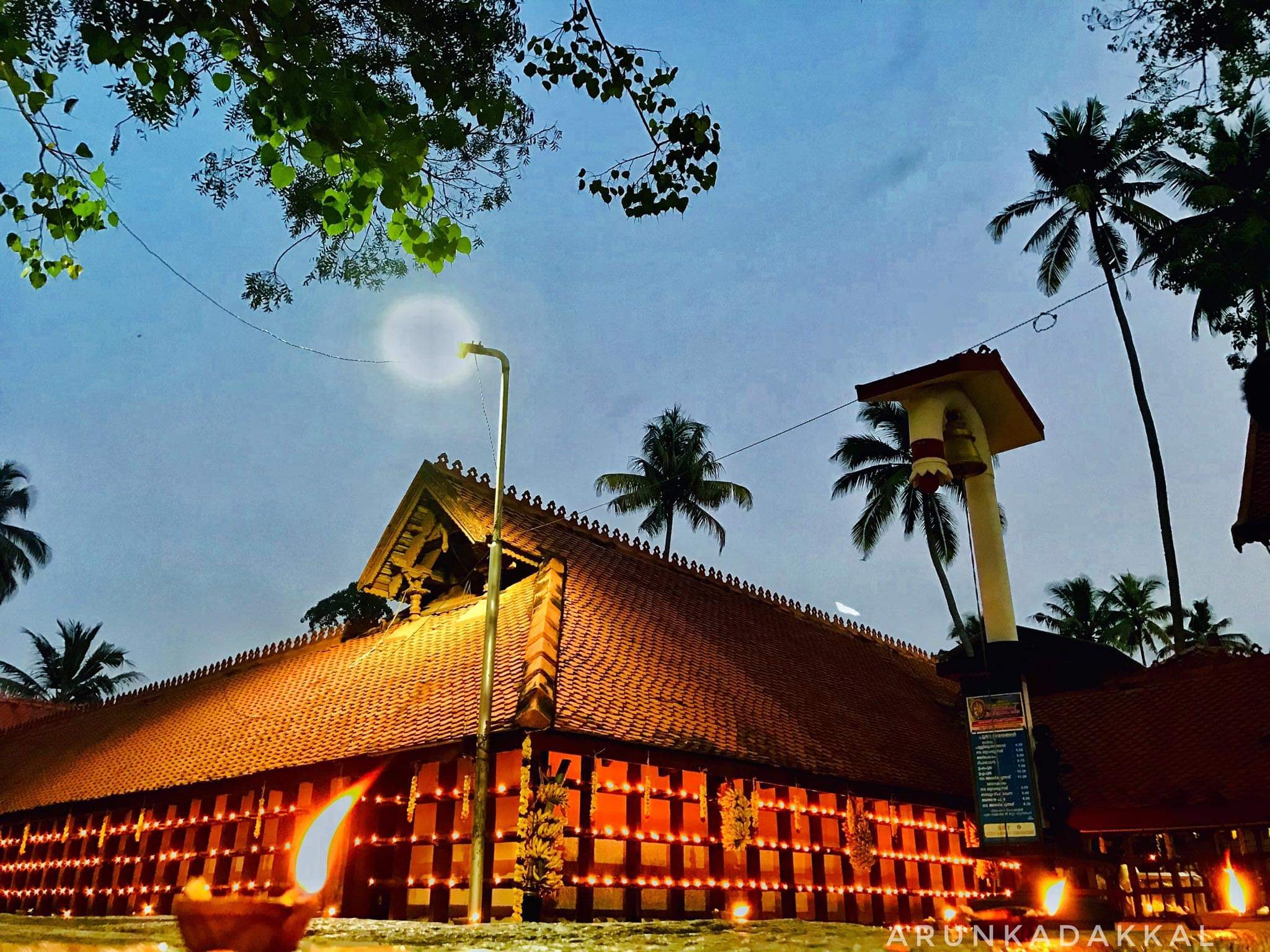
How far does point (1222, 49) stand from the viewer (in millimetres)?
10711

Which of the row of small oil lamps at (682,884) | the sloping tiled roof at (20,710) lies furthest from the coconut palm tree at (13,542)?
the row of small oil lamps at (682,884)

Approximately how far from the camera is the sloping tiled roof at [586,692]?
41.7 feet

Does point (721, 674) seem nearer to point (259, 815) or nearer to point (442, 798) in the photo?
point (442, 798)

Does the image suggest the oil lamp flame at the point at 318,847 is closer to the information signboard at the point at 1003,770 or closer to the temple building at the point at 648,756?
the temple building at the point at 648,756

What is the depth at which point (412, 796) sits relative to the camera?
12.1m

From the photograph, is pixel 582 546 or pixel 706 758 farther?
pixel 582 546

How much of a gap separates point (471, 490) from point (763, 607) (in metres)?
7.33

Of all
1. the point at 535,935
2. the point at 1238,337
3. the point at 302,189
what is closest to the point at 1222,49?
the point at 1238,337

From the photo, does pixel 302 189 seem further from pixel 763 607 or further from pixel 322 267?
pixel 763 607

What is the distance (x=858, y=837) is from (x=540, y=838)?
6.03 m

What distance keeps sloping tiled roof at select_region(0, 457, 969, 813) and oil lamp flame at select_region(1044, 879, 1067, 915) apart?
6.13m

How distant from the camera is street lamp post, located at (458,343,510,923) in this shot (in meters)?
9.79

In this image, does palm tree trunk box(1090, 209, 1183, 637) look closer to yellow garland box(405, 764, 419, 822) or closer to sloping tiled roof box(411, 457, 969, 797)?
sloping tiled roof box(411, 457, 969, 797)

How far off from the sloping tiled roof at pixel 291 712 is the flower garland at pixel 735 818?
11.1 ft
